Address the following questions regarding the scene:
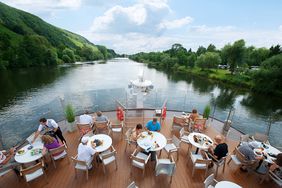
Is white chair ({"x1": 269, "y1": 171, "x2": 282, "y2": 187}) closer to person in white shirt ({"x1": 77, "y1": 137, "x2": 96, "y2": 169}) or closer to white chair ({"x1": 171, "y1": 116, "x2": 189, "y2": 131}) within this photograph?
white chair ({"x1": 171, "y1": 116, "x2": 189, "y2": 131})

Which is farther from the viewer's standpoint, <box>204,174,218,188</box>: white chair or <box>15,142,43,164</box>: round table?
<box>15,142,43,164</box>: round table

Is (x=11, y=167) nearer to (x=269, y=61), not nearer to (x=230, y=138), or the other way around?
(x=230, y=138)

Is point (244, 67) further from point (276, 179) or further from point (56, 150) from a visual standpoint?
point (56, 150)

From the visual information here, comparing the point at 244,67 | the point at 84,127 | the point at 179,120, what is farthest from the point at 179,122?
the point at 244,67

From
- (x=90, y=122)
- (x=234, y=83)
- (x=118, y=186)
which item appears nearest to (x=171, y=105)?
(x=90, y=122)

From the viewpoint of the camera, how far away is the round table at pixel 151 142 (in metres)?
4.07

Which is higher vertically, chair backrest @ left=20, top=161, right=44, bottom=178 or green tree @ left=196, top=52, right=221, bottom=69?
green tree @ left=196, top=52, right=221, bottom=69

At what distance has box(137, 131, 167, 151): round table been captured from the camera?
4.07 metres

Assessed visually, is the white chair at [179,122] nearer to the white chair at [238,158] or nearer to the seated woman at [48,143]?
the white chair at [238,158]

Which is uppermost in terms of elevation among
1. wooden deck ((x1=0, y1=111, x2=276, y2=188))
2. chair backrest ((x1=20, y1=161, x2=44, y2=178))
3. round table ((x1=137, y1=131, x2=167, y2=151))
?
round table ((x1=137, y1=131, x2=167, y2=151))

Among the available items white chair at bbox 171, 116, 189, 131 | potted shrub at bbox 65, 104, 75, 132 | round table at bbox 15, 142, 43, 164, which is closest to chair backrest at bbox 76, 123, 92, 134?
potted shrub at bbox 65, 104, 75, 132

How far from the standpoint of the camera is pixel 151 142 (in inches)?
168

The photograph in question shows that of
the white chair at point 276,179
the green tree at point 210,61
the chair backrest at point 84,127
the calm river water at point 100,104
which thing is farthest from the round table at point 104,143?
the green tree at point 210,61

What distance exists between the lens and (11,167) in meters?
3.72
